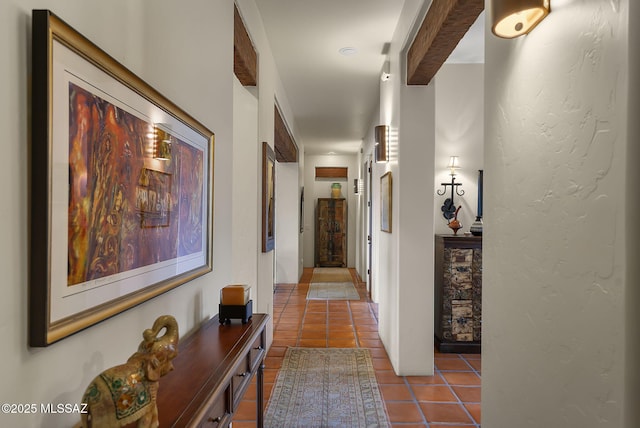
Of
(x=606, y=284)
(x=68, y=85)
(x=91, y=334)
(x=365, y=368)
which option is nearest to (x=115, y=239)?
(x=91, y=334)

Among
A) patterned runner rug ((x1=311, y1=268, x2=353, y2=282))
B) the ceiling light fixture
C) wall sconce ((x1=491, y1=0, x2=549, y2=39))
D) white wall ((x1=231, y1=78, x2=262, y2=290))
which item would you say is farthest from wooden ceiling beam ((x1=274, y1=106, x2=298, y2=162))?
wall sconce ((x1=491, y1=0, x2=549, y2=39))

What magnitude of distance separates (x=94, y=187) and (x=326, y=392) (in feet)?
8.28

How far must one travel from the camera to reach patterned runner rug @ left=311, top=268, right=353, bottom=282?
8312mm

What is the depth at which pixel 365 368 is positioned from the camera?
3.48 meters

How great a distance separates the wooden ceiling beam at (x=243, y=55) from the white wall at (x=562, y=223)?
1685 millimetres

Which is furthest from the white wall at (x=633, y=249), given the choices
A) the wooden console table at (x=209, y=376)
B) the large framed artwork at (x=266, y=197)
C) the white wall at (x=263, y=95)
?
the large framed artwork at (x=266, y=197)

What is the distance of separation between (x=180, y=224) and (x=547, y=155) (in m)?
1.23

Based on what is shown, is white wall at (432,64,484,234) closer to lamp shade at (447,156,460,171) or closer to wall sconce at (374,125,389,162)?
lamp shade at (447,156,460,171)

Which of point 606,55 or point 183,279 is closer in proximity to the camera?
point 606,55

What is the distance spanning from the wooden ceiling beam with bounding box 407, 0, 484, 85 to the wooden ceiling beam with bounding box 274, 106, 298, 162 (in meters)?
1.90

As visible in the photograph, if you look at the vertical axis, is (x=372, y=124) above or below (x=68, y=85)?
above

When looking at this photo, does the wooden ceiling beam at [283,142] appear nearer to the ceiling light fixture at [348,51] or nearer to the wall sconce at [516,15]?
the ceiling light fixture at [348,51]

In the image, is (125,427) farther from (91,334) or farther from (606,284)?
(606,284)

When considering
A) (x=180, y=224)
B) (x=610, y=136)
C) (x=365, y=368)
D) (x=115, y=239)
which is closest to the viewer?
(x=610, y=136)
